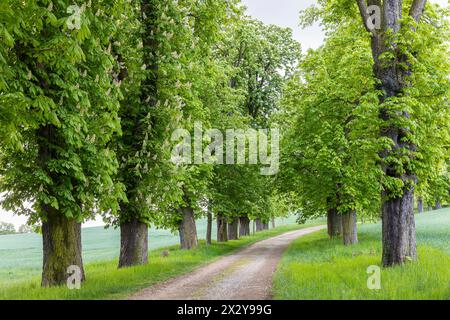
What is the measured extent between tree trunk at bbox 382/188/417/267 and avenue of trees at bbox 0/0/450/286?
0.11 feet

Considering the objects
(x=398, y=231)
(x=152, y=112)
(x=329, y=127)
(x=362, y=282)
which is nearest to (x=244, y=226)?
(x=329, y=127)

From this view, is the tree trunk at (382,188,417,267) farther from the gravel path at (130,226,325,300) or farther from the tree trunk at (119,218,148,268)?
the tree trunk at (119,218,148,268)

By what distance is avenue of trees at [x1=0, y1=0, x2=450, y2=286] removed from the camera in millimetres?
9414

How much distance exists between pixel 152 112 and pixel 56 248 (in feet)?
19.4

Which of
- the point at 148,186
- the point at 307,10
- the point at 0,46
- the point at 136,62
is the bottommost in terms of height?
the point at 148,186

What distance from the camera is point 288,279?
469 inches

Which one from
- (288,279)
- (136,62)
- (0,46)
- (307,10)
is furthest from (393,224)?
(307,10)

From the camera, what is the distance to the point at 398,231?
12.0 meters

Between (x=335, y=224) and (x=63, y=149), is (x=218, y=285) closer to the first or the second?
(x=63, y=149)

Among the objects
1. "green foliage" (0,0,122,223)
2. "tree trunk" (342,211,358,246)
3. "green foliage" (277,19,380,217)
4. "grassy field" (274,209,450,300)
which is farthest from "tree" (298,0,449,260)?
"tree trunk" (342,211,358,246)

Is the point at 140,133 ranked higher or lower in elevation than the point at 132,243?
higher
